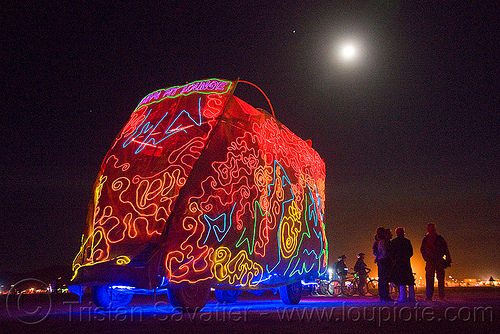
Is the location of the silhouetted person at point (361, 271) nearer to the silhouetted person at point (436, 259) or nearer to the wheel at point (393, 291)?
the wheel at point (393, 291)

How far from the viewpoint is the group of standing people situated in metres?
10.7

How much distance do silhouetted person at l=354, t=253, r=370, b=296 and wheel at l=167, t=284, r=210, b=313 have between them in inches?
380

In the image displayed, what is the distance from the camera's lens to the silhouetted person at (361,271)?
1572 cm

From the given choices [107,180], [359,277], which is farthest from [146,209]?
[359,277]

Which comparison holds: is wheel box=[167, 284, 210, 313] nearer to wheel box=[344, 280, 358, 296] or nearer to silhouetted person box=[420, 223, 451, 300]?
silhouetted person box=[420, 223, 451, 300]

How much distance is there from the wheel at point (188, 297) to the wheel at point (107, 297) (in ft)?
4.98

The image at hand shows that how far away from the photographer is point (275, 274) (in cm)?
860

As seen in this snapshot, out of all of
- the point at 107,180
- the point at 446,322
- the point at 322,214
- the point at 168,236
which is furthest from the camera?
the point at 322,214

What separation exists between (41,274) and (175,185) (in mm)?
2707

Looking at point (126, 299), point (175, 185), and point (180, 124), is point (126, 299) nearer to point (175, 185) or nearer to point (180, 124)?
point (175, 185)

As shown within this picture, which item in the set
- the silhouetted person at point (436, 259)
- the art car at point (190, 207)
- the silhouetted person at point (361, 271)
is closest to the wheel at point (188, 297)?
the art car at point (190, 207)

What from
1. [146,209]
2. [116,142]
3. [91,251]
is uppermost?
[116,142]

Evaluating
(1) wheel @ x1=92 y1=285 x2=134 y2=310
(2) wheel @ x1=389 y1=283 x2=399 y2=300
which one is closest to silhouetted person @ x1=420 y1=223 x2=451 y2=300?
(2) wheel @ x1=389 y1=283 x2=399 y2=300

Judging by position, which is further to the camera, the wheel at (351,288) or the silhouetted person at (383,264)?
the wheel at (351,288)
